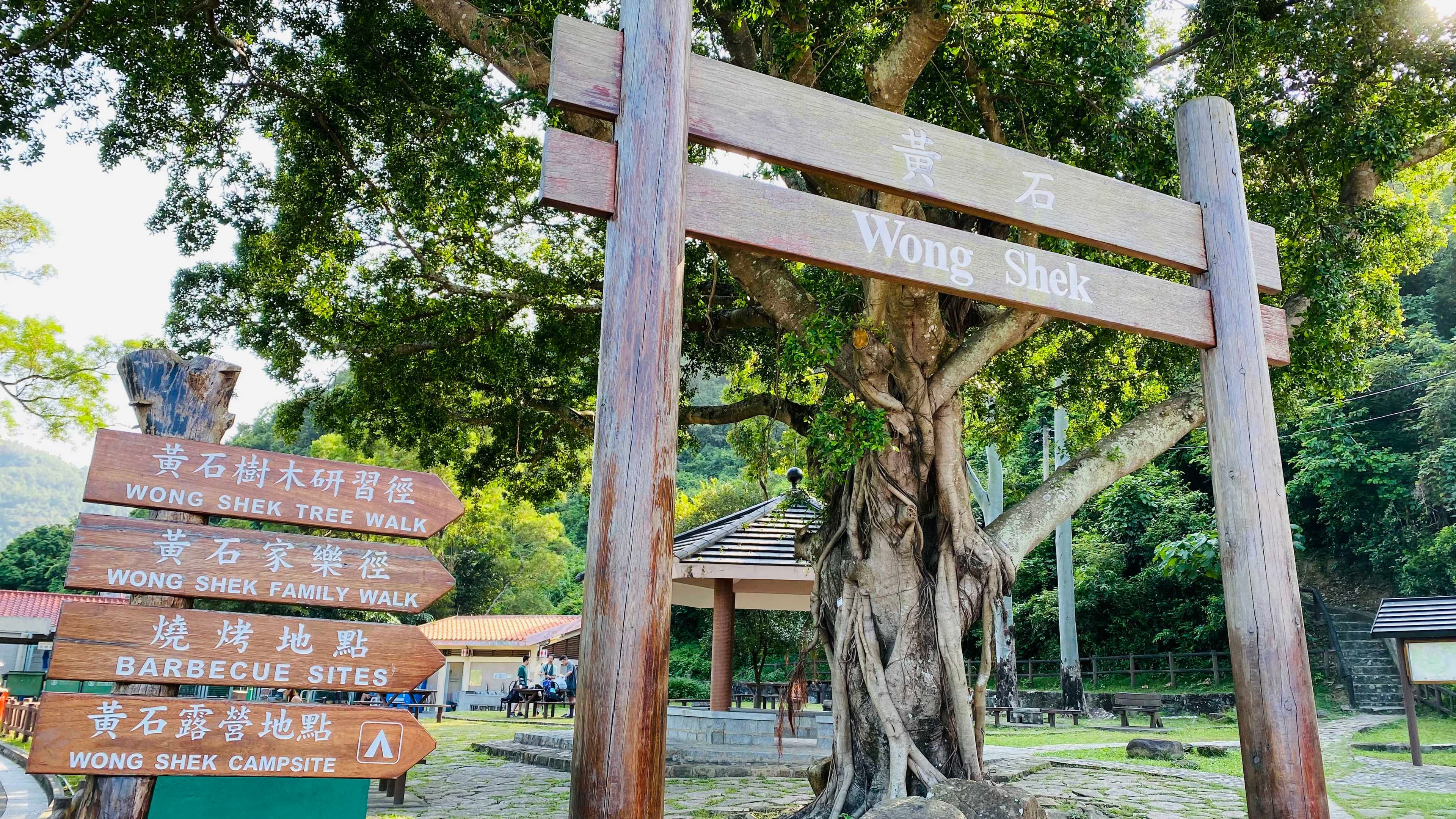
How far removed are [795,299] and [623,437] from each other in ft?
14.7

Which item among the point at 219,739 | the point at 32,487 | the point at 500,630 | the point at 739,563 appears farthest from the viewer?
the point at 32,487

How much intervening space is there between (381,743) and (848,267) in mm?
2671

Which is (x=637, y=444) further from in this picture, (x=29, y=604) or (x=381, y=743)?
(x=29, y=604)

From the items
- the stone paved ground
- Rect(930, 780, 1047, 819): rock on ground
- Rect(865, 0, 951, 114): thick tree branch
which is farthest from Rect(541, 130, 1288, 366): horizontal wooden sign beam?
the stone paved ground

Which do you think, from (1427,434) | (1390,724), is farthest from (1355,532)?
(1390,724)

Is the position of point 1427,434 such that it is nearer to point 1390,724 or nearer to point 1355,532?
point 1355,532

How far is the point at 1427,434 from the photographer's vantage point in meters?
20.6

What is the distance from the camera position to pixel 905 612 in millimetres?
6684

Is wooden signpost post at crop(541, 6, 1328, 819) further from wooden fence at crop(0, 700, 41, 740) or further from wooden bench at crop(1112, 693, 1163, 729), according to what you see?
wooden fence at crop(0, 700, 41, 740)

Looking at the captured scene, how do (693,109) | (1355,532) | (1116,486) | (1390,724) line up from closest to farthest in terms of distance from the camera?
(693,109), (1390,724), (1355,532), (1116,486)

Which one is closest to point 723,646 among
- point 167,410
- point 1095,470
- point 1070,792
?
point 1070,792

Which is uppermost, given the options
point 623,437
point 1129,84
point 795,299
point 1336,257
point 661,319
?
point 1129,84

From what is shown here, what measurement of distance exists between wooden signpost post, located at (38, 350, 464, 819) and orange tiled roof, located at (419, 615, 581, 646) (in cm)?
2117

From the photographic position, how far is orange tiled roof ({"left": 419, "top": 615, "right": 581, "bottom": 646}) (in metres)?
→ 24.7
